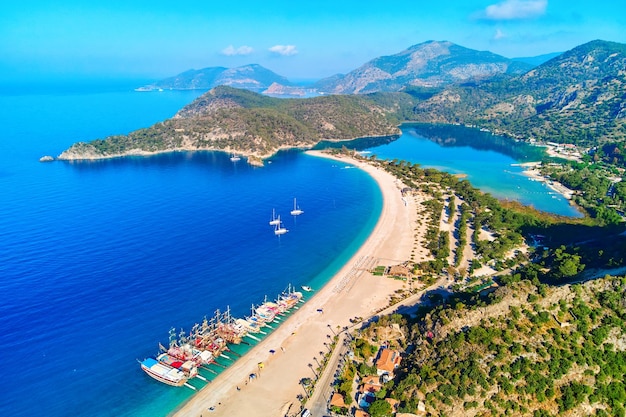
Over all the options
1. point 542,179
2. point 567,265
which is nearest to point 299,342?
point 567,265

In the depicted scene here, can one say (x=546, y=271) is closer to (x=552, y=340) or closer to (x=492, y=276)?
(x=492, y=276)

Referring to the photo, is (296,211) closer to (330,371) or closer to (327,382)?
(330,371)

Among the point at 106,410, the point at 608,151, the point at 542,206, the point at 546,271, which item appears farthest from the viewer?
the point at 608,151

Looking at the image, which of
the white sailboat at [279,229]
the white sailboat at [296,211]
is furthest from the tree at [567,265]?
the white sailboat at [296,211]

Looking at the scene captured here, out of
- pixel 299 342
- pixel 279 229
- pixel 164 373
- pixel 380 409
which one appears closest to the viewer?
pixel 380 409

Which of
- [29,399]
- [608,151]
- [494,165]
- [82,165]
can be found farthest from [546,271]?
[82,165]

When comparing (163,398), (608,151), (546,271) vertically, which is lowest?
(163,398)
